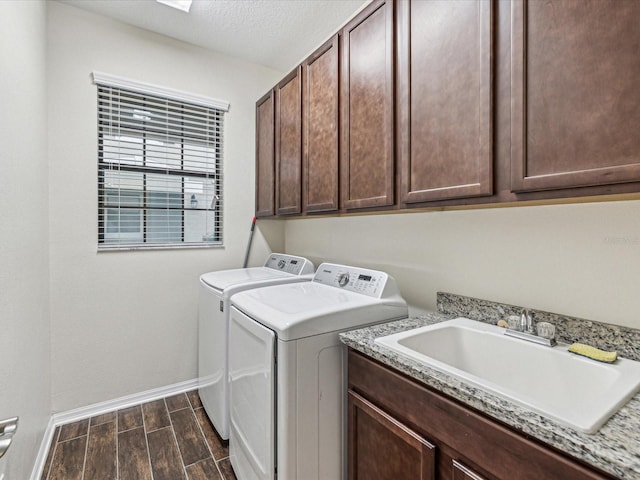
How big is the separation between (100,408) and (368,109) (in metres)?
2.59

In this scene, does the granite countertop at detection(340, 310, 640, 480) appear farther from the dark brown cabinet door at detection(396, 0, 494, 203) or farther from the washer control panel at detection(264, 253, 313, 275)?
the washer control panel at detection(264, 253, 313, 275)

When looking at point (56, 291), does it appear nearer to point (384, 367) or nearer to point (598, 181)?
point (384, 367)

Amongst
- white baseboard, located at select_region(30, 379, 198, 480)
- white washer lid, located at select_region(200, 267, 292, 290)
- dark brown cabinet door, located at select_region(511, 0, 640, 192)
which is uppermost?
dark brown cabinet door, located at select_region(511, 0, 640, 192)

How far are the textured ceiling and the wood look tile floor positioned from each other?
270 cm

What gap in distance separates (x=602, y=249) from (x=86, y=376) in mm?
2894

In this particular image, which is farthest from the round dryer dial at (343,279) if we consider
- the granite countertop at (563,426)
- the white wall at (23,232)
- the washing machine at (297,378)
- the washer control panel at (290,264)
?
the white wall at (23,232)

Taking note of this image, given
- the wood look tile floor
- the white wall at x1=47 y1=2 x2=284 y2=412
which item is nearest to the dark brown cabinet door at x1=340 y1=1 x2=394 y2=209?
the white wall at x1=47 y1=2 x2=284 y2=412

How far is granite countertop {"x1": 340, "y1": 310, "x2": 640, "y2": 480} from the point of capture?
566 millimetres

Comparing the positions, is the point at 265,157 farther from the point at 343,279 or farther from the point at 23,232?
the point at 23,232

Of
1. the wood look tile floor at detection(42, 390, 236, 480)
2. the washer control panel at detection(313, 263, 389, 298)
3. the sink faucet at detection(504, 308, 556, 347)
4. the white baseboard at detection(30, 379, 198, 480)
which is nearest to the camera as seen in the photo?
the sink faucet at detection(504, 308, 556, 347)

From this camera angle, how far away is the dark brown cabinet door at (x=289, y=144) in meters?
2.06

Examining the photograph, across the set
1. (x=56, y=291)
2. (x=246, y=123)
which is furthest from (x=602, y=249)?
(x=56, y=291)

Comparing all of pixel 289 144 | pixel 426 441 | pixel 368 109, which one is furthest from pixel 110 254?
pixel 426 441

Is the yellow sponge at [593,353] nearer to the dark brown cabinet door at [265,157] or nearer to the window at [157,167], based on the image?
the dark brown cabinet door at [265,157]
